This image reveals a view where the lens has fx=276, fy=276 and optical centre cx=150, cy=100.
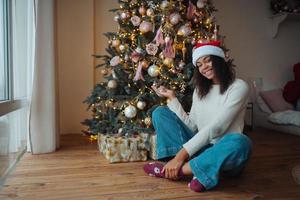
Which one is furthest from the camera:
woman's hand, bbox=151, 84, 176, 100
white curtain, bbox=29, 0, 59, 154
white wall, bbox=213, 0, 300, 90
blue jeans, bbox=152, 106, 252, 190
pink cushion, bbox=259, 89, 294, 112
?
white wall, bbox=213, 0, 300, 90

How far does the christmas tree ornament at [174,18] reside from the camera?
1.96m

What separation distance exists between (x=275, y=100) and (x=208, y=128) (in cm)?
227

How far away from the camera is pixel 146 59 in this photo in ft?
6.63

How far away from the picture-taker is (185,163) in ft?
4.50

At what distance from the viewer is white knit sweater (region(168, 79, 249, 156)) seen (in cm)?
131

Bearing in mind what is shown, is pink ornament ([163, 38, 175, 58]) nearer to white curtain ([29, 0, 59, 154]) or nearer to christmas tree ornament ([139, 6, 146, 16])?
christmas tree ornament ([139, 6, 146, 16])

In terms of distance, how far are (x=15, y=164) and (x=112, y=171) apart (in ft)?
2.09

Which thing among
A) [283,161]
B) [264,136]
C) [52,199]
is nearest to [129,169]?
[52,199]

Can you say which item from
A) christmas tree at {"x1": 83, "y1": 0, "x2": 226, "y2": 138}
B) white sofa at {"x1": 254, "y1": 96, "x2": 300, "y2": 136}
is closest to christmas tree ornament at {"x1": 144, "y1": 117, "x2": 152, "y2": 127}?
christmas tree at {"x1": 83, "y1": 0, "x2": 226, "y2": 138}

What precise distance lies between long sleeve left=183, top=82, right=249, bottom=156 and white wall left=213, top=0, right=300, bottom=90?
2.22 meters

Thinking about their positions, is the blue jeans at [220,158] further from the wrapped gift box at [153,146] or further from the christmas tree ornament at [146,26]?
the christmas tree ornament at [146,26]

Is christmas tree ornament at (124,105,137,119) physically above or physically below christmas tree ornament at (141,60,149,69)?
below

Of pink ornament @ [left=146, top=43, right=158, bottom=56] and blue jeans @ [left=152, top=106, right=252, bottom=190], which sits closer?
blue jeans @ [left=152, top=106, right=252, bottom=190]

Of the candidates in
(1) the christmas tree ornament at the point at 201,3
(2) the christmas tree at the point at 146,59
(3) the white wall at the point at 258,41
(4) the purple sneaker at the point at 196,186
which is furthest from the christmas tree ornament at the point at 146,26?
(3) the white wall at the point at 258,41
